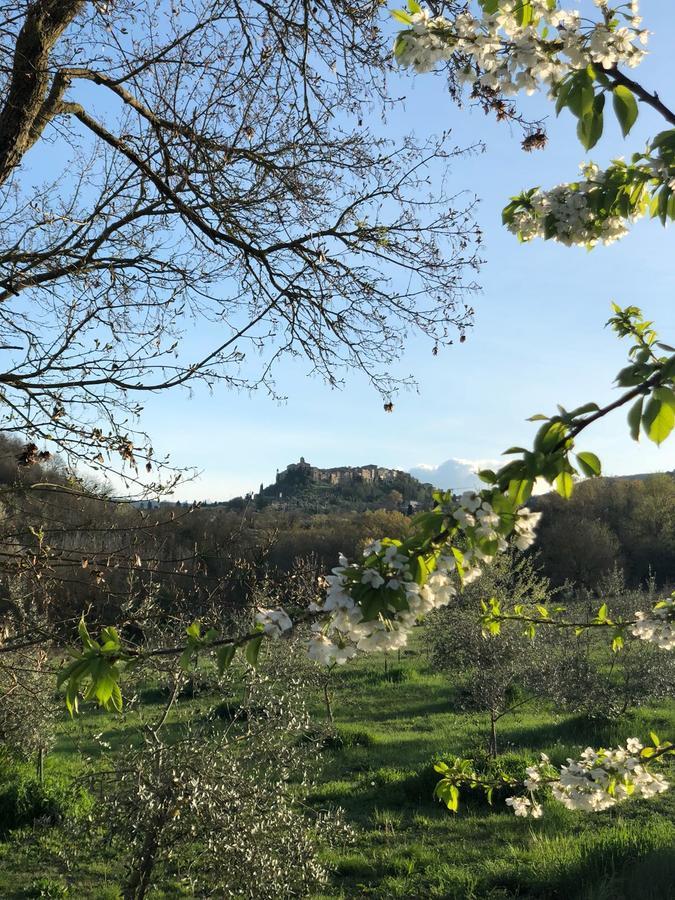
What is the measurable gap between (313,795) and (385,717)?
17.5 ft

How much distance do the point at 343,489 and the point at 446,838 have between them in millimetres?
68551

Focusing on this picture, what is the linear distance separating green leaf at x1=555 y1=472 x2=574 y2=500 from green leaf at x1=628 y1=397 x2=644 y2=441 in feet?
0.61

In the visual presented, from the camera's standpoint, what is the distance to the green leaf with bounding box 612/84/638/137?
1695 millimetres

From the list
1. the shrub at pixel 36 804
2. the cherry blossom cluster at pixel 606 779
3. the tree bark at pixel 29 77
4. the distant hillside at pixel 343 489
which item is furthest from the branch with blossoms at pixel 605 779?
the distant hillside at pixel 343 489

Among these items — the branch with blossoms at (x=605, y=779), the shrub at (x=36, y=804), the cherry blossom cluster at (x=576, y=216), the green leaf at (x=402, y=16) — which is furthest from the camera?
the shrub at (x=36, y=804)

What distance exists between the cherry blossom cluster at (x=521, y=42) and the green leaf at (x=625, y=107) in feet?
0.31

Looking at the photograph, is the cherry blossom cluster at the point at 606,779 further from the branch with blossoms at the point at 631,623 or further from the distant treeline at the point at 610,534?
the distant treeline at the point at 610,534

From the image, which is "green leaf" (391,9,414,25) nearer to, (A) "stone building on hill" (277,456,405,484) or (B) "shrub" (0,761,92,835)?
(B) "shrub" (0,761,92,835)

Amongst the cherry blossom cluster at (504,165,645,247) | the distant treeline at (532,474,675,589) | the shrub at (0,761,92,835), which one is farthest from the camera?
the distant treeline at (532,474,675,589)

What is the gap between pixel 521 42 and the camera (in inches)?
76.5

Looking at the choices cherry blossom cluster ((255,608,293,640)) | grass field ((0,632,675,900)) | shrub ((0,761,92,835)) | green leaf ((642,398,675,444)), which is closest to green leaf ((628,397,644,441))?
green leaf ((642,398,675,444))

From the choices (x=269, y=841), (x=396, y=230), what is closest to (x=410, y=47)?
(x=396, y=230)

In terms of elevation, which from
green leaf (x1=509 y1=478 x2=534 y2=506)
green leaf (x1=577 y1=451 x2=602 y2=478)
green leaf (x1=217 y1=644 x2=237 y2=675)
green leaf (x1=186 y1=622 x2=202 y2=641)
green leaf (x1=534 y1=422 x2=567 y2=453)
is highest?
green leaf (x1=534 y1=422 x2=567 y2=453)

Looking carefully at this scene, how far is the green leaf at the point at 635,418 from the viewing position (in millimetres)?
1521
